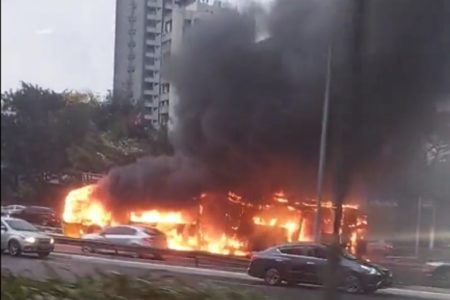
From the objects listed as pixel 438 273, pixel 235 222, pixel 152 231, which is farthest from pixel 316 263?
pixel 438 273

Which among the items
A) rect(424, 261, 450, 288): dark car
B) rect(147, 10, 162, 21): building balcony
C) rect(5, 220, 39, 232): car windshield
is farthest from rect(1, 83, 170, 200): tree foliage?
rect(424, 261, 450, 288): dark car

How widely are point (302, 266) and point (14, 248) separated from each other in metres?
2.07

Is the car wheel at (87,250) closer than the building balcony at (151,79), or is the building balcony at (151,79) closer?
the car wheel at (87,250)

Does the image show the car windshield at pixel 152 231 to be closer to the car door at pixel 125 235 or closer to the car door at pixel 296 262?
the car door at pixel 125 235

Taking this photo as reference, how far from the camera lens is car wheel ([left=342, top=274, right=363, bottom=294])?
668 cm

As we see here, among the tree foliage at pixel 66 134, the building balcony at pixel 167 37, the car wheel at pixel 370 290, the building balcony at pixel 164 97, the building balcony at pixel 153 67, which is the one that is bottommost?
the car wheel at pixel 370 290

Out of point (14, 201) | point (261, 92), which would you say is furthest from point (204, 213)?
point (14, 201)

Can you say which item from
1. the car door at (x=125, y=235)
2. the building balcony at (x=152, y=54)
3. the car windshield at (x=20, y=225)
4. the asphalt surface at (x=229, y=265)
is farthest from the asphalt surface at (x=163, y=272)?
the building balcony at (x=152, y=54)

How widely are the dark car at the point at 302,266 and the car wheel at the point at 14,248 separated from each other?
1.74 meters

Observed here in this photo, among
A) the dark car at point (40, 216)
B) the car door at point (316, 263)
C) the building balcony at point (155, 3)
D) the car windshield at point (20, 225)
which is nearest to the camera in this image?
the car windshield at point (20, 225)

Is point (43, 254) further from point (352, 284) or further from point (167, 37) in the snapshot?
point (352, 284)

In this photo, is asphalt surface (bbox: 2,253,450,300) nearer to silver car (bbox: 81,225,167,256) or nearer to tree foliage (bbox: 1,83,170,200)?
silver car (bbox: 81,225,167,256)

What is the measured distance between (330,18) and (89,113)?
1.77 metres

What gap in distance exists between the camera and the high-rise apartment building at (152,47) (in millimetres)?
6953
